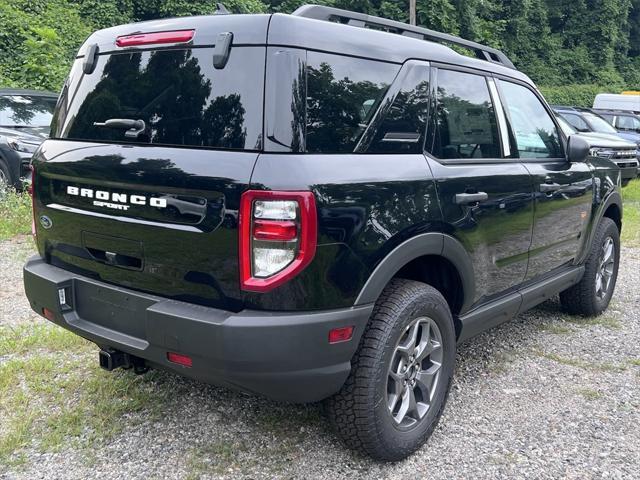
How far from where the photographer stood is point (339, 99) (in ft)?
8.04

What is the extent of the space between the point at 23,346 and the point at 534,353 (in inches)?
136

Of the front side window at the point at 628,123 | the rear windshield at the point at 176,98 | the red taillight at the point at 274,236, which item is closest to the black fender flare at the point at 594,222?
the red taillight at the point at 274,236

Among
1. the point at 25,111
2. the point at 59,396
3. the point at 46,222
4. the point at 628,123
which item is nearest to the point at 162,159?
the point at 46,222

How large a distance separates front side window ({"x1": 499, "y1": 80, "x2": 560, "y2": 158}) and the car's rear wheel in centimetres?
136

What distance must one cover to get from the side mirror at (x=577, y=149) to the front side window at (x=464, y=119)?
89cm

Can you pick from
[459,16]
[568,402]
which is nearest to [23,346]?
[568,402]

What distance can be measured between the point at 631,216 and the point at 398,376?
330 inches

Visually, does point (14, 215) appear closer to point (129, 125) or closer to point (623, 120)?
point (129, 125)

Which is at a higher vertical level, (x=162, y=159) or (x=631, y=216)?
(x=162, y=159)

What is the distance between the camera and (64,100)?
3.05 meters

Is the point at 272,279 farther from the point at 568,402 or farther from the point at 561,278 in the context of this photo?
the point at 561,278

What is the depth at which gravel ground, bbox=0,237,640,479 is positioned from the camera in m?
2.73

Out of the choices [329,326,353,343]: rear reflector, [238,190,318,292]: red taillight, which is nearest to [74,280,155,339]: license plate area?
[238,190,318,292]: red taillight

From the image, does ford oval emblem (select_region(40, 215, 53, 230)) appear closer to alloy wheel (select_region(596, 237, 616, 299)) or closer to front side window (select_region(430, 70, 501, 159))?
front side window (select_region(430, 70, 501, 159))
